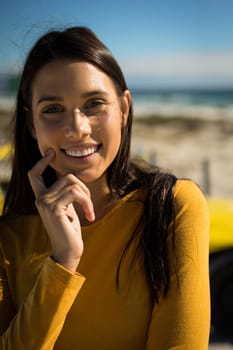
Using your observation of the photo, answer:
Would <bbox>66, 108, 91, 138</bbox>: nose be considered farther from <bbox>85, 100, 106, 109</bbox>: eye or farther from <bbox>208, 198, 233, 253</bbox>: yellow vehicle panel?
<bbox>208, 198, 233, 253</bbox>: yellow vehicle panel

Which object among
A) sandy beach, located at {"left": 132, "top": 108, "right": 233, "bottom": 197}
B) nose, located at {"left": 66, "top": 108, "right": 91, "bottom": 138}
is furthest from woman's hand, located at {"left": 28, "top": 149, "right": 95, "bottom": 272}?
sandy beach, located at {"left": 132, "top": 108, "right": 233, "bottom": 197}

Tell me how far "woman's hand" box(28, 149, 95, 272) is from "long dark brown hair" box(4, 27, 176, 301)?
221 millimetres

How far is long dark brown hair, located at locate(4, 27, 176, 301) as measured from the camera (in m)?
1.52

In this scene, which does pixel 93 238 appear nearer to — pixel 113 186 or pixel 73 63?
pixel 113 186

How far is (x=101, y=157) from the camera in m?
1.54

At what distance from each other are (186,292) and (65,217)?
40cm

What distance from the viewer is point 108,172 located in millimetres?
1752

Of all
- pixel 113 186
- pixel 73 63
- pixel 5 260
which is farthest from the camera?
pixel 113 186

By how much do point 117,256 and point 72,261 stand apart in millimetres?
182

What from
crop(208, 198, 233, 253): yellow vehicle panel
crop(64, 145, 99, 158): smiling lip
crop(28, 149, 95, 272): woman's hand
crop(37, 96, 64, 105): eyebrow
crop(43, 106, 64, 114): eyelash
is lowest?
crop(28, 149, 95, 272): woman's hand

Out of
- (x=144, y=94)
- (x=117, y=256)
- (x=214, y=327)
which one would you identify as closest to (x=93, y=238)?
(x=117, y=256)

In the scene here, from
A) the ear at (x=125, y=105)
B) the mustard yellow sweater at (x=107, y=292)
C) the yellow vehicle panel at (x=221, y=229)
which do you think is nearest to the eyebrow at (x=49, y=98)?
the ear at (x=125, y=105)

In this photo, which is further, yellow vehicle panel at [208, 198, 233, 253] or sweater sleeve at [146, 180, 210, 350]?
yellow vehicle panel at [208, 198, 233, 253]

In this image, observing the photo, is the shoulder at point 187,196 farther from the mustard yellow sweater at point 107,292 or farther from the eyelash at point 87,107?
the eyelash at point 87,107
